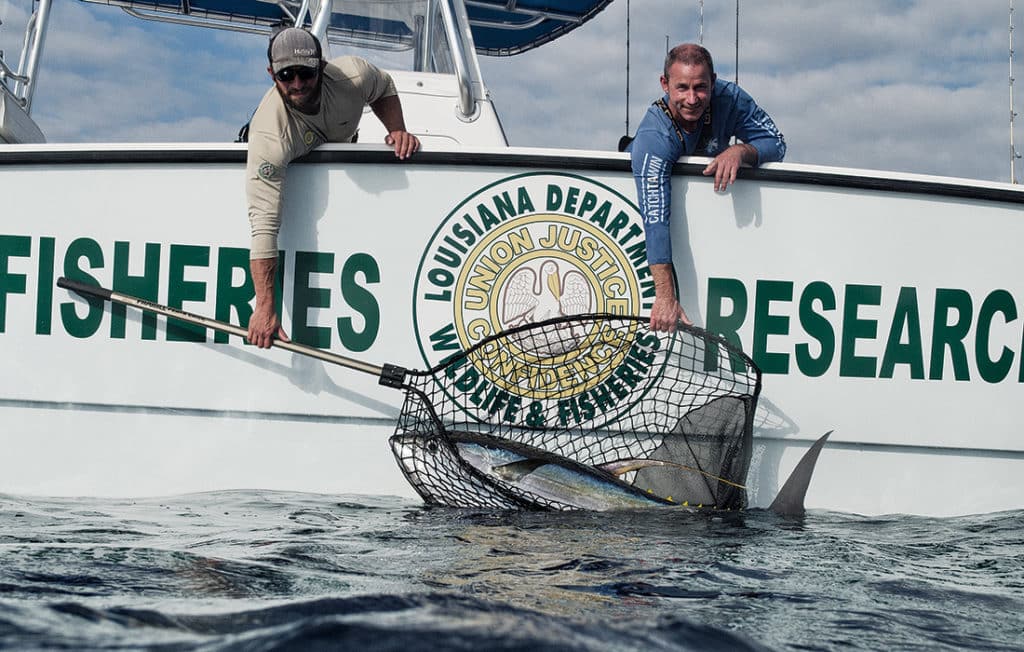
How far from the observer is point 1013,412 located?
3.88m

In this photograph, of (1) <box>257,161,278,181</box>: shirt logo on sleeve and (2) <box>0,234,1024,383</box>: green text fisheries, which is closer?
(1) <box>257,161,278,181</box>: shirt logo on sleeve

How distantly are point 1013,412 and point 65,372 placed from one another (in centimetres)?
394

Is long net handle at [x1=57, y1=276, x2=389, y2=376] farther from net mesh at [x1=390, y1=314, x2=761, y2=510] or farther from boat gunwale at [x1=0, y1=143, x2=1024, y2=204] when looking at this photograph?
boat gunwale at [x1=0, y1=143, x2=1024, y2=204]

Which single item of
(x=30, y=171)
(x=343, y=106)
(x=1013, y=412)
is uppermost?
(x=343, y=106)

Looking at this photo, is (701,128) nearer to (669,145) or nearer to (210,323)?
(669,145)

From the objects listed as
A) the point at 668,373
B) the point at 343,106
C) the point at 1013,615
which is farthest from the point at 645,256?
the point at 1013,615

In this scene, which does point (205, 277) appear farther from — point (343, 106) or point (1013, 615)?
point (1013, 615)

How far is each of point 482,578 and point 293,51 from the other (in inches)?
87.6

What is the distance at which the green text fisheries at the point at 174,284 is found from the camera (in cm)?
381

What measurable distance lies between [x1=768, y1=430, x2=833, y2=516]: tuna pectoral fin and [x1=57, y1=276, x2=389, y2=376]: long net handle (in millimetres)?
1604

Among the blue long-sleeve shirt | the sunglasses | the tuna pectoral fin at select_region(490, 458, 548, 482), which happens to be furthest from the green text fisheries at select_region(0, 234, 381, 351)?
the blue long-sleeve shirt

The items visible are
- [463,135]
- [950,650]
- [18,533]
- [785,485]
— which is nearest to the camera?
[950,650]

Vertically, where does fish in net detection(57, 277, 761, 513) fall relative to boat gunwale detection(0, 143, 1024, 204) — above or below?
below

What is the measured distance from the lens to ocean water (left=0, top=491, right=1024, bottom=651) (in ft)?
5.23
